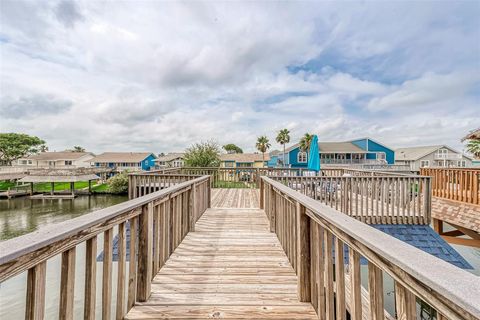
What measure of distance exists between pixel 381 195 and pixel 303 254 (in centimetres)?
456

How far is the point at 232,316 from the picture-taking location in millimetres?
1831

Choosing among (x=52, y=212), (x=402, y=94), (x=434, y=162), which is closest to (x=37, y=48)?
(x=52, y=212)

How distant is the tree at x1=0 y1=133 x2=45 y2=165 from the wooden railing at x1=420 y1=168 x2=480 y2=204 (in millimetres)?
58028

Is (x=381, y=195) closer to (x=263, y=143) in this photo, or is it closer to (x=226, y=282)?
(x=226, y=282)

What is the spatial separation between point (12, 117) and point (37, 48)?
16170mm

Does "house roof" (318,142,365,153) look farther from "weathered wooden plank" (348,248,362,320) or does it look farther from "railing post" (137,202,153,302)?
"weathered wooden plank" (348,248,362,320)

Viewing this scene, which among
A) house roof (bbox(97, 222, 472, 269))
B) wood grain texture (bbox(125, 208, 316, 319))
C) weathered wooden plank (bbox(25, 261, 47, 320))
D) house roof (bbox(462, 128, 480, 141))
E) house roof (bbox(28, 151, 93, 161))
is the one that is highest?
house roof (bbox(28, 151, 93, 161))

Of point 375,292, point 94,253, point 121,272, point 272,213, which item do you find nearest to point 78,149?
point 272,213

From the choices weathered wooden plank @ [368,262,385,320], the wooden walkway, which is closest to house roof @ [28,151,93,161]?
the wooden walkway

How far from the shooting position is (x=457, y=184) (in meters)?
6.51

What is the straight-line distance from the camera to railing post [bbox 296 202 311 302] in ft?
6.24

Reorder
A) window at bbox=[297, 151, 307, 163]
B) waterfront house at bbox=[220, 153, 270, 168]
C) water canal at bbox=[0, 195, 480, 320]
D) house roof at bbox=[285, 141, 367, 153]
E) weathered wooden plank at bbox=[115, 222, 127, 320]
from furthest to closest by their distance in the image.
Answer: waterfront house at bbox=[220, 153, 270, 168] → window at bbox=[297, 151, 307, 163] → house roof at bbox=[285, 141, 367, 153] → water canal at bbox=[0, 195, 480, 320] → weathered wooden plank at bbox=[115, 222, 127, 320]

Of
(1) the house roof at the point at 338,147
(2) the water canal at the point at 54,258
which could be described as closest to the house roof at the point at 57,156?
(2) the water canal at the point at 54,258

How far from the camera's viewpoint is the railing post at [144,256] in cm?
197
